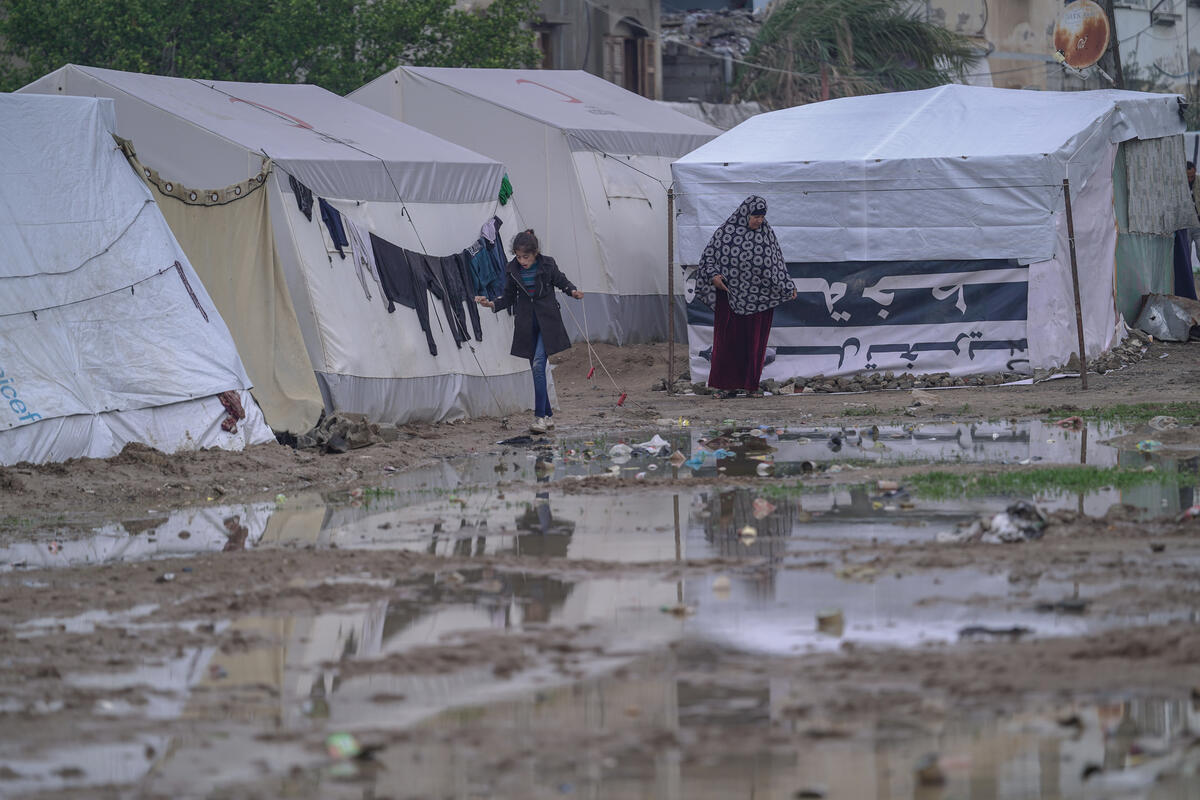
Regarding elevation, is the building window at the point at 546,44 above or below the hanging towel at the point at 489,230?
above

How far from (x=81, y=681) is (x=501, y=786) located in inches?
68.6

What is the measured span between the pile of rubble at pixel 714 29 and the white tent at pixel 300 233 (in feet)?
60.7

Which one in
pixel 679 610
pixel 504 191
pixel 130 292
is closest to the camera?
pixel 679 610

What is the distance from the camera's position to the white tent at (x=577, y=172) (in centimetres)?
1795

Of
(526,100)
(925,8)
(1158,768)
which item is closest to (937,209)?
(526,100)

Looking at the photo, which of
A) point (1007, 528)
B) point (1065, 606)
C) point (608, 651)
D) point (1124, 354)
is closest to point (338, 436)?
point (1007, 528)

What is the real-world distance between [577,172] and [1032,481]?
408 inches

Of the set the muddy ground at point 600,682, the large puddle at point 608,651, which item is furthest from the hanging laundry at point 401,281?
the muddy ground at point 600,682

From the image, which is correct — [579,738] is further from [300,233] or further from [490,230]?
[490,230]

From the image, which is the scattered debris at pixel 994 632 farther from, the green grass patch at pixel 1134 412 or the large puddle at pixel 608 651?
the green grass patch at pixel 1134 412

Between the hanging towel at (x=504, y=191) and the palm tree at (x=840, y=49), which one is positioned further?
the palm tree at (x=840, y=49)

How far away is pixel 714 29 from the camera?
31.9m

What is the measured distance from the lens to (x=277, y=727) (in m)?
4.39

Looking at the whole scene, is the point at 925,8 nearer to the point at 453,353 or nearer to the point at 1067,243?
the point at 1067,243
